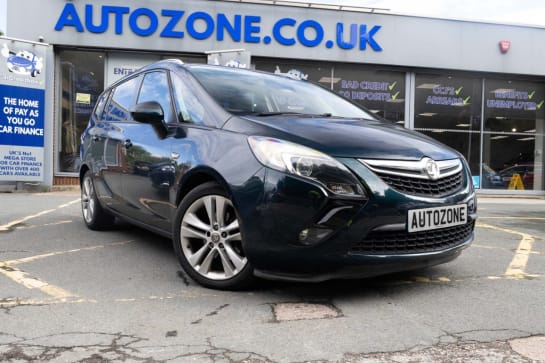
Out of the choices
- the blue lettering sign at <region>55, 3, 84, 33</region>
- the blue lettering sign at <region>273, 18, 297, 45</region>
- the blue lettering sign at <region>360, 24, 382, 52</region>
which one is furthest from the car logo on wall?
the blue lettering sign at <region>360, 24, 382, 52</region>

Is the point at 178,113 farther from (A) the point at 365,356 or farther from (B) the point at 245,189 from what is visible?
(A) the point at 365,356

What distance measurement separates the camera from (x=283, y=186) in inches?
106

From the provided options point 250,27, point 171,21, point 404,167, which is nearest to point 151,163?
point 404,167

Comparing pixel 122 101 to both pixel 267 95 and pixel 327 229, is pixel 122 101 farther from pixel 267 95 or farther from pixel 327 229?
pixel 327 229

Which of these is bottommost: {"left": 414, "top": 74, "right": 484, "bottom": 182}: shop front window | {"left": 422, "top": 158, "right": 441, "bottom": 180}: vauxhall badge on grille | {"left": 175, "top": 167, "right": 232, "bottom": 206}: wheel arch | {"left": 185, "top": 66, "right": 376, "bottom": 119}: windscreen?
{"left": 175, "top": 167, "right": 232, "bottom": 206}: wheel arch

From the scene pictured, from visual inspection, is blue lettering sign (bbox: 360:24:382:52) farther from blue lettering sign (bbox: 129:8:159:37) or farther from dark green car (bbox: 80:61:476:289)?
dark green car (bbox: 80:61:476:289)

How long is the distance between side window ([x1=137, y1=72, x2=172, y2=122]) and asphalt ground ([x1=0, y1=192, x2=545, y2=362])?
48.2 inches

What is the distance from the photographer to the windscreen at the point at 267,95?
137 inches

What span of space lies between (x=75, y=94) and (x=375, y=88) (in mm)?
7605

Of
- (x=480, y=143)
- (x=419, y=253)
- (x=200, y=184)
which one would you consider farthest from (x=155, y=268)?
(x=480, y=143)

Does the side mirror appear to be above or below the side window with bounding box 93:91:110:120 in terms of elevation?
below

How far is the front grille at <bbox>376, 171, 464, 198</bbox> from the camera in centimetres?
282

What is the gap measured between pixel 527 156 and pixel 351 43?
20.5 feet

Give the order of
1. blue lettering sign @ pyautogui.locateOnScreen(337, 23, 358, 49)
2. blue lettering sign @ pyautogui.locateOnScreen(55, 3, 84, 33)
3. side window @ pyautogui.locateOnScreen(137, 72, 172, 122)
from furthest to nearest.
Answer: blue lettering sign @ pyautogui.locateOnScreen(337, 23, 358, 49), blue lettering sign @ pyautogui.locateOnScreen(55, 3, 84, 33), side window @ pyautogui.locateOnScreen(137, 72, 172, 122)
